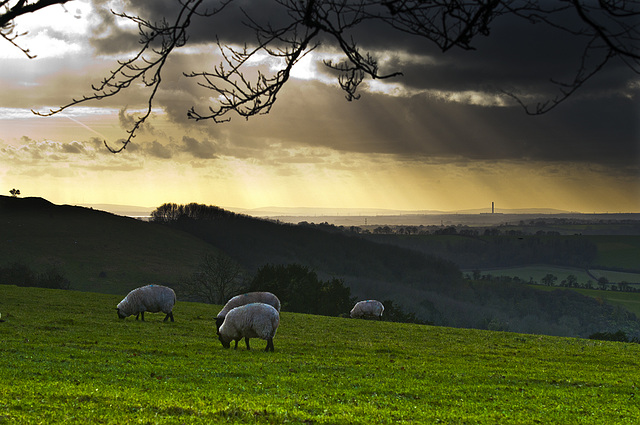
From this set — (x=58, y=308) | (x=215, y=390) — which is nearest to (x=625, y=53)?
(x=215, y=390)

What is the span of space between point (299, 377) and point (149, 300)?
661 inches

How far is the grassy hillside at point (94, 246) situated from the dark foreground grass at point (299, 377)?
281 ft

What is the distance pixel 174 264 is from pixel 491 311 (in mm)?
87675

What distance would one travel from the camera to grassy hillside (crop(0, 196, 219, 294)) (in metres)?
113

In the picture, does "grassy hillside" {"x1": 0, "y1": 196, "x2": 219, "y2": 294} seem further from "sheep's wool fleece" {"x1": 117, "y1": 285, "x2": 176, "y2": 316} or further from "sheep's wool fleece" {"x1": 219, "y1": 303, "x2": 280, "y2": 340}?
"sheep's wool fleece" {"x1": 219, "y1": 303, "x2": 280, "y2": 340}

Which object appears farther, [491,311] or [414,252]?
[414,252]

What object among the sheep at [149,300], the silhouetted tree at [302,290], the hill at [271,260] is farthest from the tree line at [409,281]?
the sheep at [149,300]

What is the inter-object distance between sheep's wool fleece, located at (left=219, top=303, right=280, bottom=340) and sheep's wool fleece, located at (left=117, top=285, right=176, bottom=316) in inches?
425

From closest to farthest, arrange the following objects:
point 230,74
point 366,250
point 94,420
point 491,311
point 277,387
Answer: point 230,74 < point 94,420 < point 277,387 < point 491,311 < point 366,250

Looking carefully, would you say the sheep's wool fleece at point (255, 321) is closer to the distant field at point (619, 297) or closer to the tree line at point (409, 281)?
the tree line at point (409, 281)

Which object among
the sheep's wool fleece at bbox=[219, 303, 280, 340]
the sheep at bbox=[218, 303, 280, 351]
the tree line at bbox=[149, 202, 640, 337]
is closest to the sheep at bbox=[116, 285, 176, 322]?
the sheep at bbox=[218, 303, 280, 351]

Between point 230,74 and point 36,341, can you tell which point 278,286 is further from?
point 230,74

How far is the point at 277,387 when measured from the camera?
13688mm

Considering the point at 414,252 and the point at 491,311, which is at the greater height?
the point at 414,252
